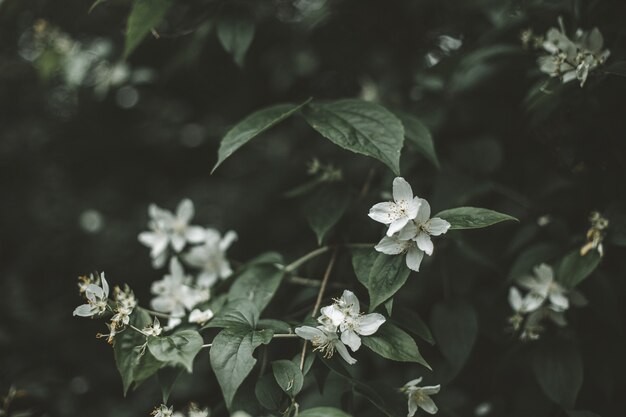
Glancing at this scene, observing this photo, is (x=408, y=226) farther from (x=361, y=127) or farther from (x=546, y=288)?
(x=546, y=288)

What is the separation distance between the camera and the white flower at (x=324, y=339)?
1.37 meters

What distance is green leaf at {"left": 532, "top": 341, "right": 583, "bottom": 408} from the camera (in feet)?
5.43

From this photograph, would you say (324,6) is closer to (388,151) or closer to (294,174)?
(294,174)

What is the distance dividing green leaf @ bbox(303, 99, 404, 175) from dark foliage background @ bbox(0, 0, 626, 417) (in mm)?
451

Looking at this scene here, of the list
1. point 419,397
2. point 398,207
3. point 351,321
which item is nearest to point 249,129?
point 398,207

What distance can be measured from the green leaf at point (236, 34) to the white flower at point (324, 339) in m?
1.00

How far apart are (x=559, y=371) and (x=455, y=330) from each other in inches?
13.4

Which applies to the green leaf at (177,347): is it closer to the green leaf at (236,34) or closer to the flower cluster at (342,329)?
the flower cluster at (342,329)

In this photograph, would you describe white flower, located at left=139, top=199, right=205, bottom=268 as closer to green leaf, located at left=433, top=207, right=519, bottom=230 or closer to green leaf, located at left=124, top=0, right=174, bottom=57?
green leaf, located at left=124, top=0, right=174, bottom=57

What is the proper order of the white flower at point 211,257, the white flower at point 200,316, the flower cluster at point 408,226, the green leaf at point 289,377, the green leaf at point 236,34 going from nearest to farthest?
the green leaf at point 289,377, the flower cluster at point 408,226, the white flower at point 200,316, the green leaf at point 236,34, the white flower at point 211,257

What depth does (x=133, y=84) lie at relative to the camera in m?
2.90

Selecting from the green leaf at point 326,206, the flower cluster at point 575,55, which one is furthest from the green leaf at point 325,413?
the flower cluster at point 575,55

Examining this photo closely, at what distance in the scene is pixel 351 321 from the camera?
1.41 m

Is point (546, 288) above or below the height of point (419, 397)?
below
